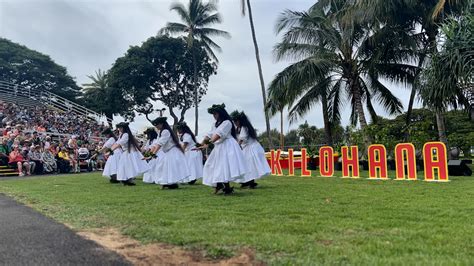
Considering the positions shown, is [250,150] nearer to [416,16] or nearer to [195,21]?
[416,16]

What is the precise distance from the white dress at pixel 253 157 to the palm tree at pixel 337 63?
8678 mm

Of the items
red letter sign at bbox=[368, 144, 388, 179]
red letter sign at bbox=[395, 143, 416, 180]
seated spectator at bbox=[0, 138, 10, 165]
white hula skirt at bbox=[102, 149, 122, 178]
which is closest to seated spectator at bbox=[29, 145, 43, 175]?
seated spectator at bbox=[0, 138, 10, 165]

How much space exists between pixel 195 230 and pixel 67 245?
51.8 inches

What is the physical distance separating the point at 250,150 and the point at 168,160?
6.82 feet

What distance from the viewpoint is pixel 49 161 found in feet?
69.0

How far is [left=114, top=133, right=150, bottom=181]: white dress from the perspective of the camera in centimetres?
1261

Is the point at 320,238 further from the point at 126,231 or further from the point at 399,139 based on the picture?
the point at 399,139

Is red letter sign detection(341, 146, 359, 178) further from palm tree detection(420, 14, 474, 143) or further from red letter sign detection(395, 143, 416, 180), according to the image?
palm tree detection(420, 14, 474, 143)

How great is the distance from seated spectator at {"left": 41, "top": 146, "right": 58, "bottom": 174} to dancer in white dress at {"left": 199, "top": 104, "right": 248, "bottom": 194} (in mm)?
14395

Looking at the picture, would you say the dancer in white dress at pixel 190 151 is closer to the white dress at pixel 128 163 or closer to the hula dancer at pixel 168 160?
the hula dancer at pixel 168 160

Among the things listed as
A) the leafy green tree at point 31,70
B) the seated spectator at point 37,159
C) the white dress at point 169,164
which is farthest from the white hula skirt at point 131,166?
the leafy green tree at point 31,70

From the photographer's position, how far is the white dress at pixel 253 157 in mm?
10352

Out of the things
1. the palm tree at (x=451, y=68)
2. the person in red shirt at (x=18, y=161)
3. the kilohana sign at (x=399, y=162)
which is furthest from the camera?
the person in red shirt at (x=18, y=161)

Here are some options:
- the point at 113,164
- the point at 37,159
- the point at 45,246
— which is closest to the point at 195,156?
the point at 113,164
